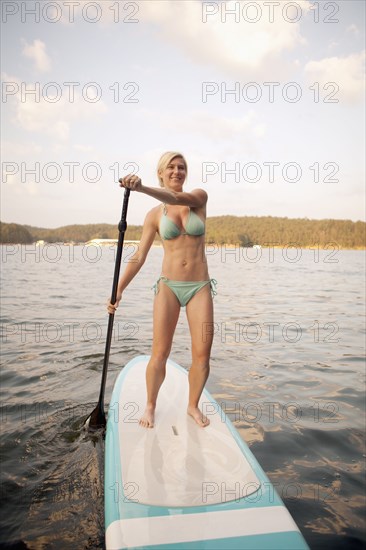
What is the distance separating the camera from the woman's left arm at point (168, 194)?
10.5ft

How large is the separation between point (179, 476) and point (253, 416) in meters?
2.70

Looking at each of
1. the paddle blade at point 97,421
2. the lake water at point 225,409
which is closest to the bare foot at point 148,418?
the lake water at point 225,409

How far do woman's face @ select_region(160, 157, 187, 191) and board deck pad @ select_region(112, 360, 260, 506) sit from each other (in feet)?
8.28

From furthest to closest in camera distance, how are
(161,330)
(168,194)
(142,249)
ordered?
(142,249)
(161,330)
(168,194)

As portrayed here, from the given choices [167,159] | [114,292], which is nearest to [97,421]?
[114,292]

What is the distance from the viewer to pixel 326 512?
3555 millimetres

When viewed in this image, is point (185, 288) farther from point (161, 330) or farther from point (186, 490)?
point (186, 490)

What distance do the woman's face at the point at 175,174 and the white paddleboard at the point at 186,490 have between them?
2540mm

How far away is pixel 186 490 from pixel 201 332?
4.73 ft

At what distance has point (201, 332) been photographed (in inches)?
153

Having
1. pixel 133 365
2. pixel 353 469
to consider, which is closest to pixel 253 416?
pixel 353 469

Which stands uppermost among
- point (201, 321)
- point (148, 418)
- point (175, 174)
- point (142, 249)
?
point (175, 174)

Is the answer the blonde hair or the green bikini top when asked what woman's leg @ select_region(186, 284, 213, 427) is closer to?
the green bikini top

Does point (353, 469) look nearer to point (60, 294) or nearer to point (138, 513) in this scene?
point (138, 513)
